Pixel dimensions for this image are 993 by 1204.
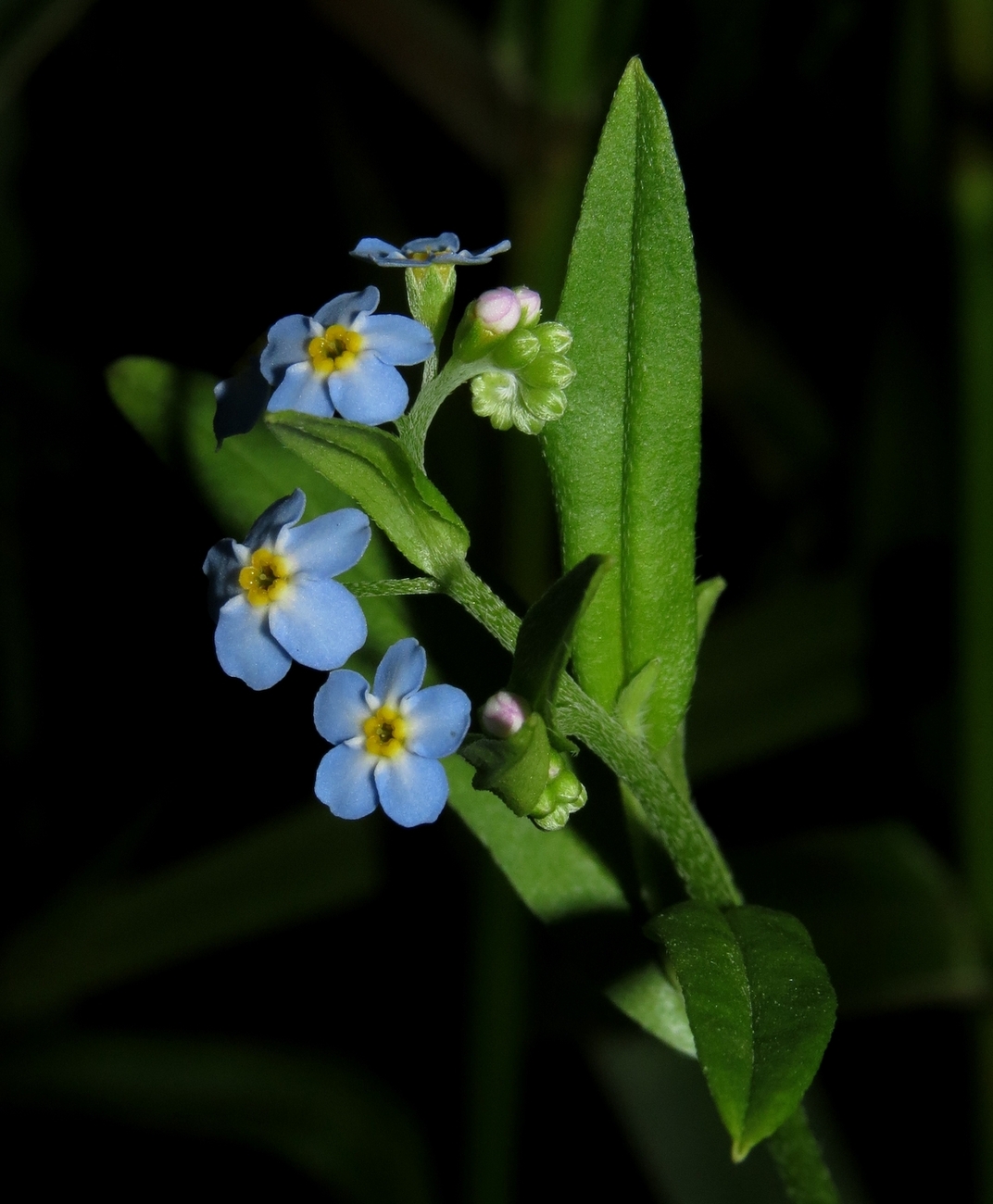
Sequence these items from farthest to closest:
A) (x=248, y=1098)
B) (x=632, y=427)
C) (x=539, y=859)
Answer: (x=248, y=1098) < (x=539, y=859) < (x=632, y=427)

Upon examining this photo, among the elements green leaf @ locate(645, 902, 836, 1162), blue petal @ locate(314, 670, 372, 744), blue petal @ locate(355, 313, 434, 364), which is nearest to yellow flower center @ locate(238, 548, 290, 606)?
blue petal @ locate(314, 670, 372, 744)

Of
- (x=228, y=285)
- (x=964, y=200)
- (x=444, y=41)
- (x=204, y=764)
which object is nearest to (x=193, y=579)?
(x=204, y=764)

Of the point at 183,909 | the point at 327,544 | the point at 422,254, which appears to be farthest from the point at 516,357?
the point at 183,909

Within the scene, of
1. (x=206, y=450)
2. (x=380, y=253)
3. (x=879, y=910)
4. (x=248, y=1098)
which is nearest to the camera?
(x=380, y=253)

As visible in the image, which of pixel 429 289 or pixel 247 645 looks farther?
pixel 429 289

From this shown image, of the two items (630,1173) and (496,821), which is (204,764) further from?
(496,821)

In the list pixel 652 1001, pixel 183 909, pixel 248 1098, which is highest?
pixel 652 1001

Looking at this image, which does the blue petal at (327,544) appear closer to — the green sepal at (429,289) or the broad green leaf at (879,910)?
the green sepal at (429,289)

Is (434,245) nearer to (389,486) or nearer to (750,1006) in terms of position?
(389,486)
